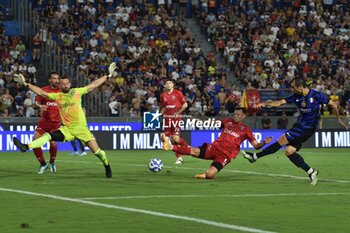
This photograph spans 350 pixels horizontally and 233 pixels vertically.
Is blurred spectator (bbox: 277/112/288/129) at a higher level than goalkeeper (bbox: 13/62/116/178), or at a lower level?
lower

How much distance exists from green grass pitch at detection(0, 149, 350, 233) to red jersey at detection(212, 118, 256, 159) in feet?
1.87

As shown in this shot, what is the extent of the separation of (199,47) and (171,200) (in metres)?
31.8

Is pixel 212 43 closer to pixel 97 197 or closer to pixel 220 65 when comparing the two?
pixel 220 65

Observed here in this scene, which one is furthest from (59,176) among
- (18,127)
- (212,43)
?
(212,43)

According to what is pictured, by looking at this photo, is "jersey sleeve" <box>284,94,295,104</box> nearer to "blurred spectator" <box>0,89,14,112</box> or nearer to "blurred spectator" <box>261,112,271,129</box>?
"blurred spectator" <box>0,89,14,112</box>

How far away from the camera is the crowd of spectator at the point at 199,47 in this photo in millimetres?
40125

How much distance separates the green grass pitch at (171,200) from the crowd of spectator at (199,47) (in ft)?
56.5

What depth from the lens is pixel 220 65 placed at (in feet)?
147

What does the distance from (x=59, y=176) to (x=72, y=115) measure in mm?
1278

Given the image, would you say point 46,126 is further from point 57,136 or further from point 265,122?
point 265,122

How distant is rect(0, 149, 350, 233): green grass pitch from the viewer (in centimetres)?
1102

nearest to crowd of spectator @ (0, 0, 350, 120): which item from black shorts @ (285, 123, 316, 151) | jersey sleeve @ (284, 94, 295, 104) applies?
jersey sleeve @ (284, 94, 295, 104)

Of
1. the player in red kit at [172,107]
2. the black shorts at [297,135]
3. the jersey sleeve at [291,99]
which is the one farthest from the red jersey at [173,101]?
the black shorts at [297,135]

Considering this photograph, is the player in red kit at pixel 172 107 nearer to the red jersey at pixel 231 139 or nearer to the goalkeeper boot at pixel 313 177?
the red jersey at pixel 231 139
